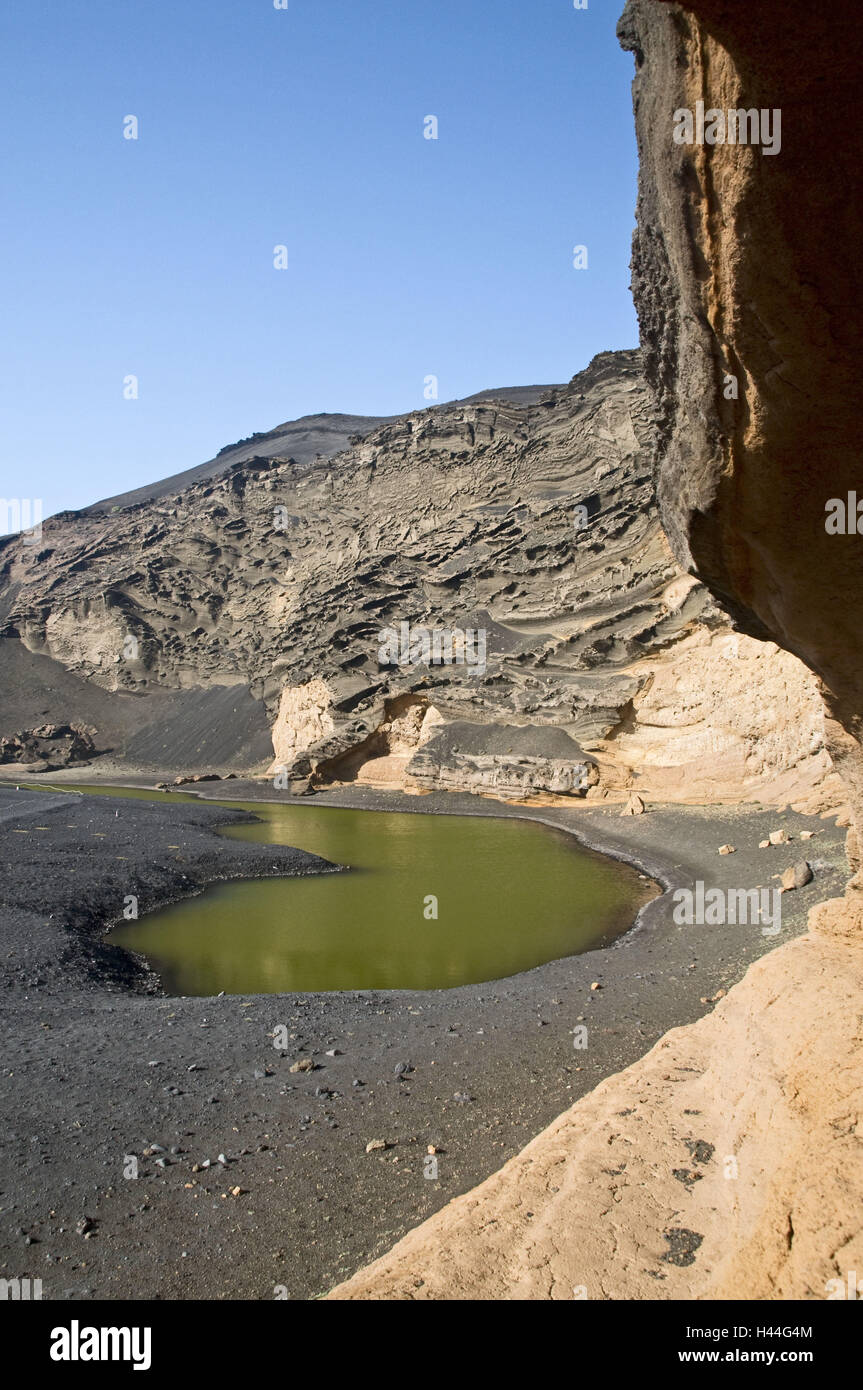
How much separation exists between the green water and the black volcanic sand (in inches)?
47.0

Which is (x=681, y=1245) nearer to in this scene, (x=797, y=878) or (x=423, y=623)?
(x=797, y=878)

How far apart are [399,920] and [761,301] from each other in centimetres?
1578

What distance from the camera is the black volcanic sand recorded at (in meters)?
5.73

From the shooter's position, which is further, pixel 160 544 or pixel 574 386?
pixel 160 544

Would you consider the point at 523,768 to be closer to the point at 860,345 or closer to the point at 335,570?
the point at 335,570

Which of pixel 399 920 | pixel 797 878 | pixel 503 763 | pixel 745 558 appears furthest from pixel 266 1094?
pixel 503 763

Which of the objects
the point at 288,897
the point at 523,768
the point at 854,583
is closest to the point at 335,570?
the point at 523,768

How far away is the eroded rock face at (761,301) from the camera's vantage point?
294cm

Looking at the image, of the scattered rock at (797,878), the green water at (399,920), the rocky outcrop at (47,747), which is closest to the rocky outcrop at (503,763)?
the green water at (399,920)

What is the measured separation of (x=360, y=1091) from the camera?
8.16 meters

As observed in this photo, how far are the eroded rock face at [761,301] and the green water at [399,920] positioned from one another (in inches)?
412

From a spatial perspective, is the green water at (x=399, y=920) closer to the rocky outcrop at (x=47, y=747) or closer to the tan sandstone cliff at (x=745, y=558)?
the tan sandstone cliff at (x=745, y=558)

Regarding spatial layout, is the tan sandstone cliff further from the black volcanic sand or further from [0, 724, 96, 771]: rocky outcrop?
[0, 724, 96, 771]: rocky outcrop
